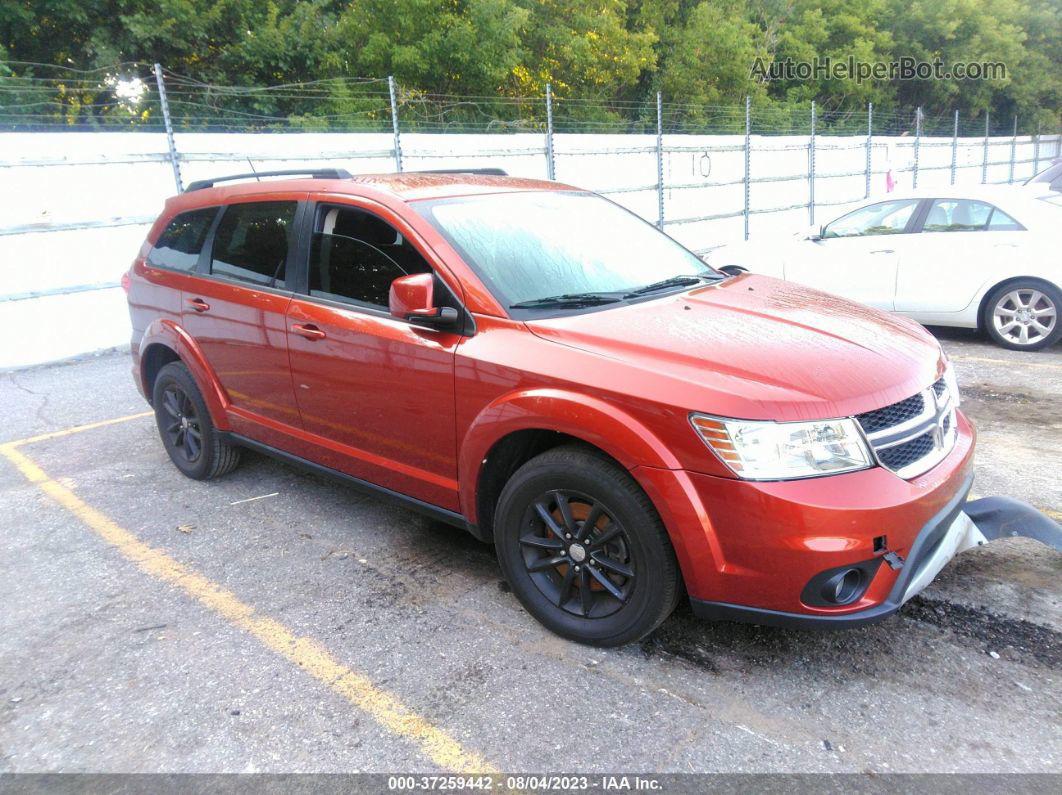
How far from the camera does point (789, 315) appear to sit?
3.39 meters

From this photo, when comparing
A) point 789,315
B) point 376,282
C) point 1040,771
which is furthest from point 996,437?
point 376,282

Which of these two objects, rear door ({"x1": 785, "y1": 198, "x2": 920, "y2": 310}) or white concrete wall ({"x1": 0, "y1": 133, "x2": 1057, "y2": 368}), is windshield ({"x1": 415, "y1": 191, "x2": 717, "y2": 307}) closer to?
rear door ({"x1": 785, "y1": 198, "x2": 920, "y2": 310})

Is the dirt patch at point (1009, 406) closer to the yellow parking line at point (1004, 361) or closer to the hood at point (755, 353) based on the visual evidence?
the yellow parking line at point (1004, 361)

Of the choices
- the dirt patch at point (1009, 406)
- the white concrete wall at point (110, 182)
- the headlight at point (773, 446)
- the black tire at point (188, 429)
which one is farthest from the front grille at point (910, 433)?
the white concrete wall at point (110, 182)

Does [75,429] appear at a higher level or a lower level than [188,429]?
lower

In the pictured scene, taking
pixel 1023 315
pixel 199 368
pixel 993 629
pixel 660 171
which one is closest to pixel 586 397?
pixel 993 629

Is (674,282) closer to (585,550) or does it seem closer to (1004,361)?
(585,550)

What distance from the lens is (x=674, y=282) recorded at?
3834 mm

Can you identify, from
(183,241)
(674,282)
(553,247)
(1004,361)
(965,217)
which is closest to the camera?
(553,247)

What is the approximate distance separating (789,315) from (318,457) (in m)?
2.31

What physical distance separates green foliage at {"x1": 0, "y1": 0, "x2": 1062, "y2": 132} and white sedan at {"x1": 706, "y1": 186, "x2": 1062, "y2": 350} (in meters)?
7.22

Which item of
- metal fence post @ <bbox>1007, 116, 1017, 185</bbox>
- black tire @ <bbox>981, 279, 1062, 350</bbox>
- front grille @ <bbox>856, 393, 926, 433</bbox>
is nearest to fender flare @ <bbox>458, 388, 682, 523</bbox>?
front grille @ <bbox>856, 393, 926, 433</bbox>

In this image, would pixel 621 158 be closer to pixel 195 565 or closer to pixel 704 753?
pixel 195 565

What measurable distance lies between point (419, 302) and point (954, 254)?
6358 millimetres
